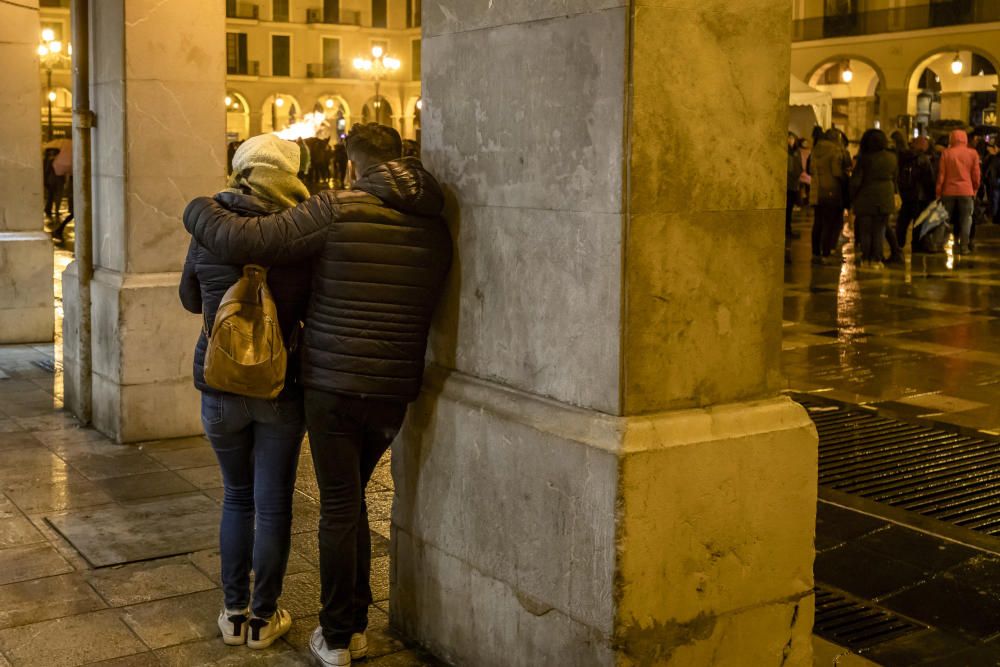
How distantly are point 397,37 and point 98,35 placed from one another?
72009 millimetres

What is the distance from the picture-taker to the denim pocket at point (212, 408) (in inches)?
174

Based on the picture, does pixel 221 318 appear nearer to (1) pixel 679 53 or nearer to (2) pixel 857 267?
(1) pixel 679 53

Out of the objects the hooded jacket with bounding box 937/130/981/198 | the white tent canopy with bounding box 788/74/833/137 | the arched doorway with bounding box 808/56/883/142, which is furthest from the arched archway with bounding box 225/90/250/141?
the hooded jacket with bounding box 937/130/981/198

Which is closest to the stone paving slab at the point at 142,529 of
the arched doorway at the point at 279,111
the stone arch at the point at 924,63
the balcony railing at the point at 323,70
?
the stone arch at the point at 924,63

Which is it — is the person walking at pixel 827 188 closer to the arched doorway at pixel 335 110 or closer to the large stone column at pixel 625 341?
the large stone column at pixel 625 341

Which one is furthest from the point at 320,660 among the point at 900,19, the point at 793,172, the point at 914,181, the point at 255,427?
the point at 900,19

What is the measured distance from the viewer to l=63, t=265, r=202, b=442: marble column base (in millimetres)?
Result: 7594

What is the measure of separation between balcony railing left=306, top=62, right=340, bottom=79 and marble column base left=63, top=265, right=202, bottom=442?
69.2 meters

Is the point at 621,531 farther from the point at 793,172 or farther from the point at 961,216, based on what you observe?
the point at 793,172

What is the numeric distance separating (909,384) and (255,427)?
6.10 m

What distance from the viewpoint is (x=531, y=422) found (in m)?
4.02

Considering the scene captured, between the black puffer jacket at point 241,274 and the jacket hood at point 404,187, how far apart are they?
36 cm

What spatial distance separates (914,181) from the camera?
19797 millimetres

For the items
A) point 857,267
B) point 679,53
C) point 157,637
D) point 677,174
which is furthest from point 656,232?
point 857,267
